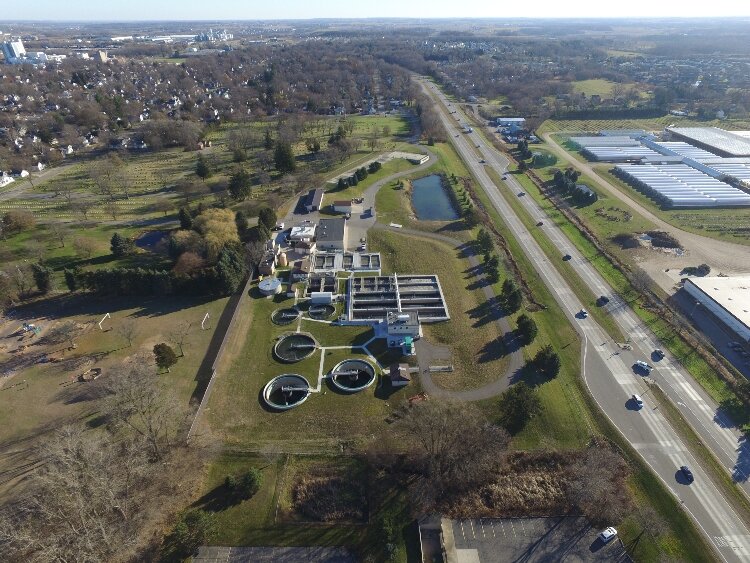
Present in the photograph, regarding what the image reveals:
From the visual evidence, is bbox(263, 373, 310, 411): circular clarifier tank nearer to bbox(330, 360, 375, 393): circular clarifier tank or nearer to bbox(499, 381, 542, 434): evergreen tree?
bbox(330, 360, 375, 393): circular clarifier tank

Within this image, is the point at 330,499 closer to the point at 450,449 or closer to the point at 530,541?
the point at 450,449

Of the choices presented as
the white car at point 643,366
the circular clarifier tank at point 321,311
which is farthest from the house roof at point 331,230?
the white car at point 643,366

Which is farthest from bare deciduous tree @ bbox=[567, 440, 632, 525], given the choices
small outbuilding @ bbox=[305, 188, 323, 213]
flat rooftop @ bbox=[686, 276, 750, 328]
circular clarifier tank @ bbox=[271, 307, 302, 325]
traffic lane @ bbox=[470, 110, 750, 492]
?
small outbuilding @ bbox=[305, 188, 323, 213]

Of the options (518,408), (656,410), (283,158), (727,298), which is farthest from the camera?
(283,158)

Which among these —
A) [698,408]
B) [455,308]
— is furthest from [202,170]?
[698,408]

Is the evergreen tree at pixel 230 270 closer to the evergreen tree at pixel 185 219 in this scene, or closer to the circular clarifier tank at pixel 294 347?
the circular clarifier tank at pixel 294 347

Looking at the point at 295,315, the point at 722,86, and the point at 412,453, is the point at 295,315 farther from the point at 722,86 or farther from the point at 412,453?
the point at 722,86
